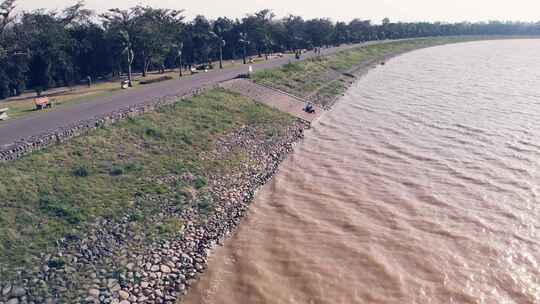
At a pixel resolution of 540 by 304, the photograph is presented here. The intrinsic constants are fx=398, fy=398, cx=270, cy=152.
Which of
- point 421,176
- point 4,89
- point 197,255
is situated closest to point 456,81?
point 421,176

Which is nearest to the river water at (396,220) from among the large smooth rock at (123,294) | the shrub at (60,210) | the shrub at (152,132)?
the large smooth rock at (123,294)

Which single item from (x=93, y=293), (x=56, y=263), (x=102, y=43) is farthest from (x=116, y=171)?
(x=102, y=43)

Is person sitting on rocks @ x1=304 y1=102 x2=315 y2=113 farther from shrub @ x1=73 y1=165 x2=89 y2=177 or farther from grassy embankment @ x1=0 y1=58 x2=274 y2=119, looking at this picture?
shrub @ x1=73 y1=165 x2=89 y2=177

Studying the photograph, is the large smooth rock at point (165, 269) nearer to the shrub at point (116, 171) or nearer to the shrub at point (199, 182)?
the shrub at point (199, 182)

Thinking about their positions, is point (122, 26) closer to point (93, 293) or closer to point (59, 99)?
point (59, 99)

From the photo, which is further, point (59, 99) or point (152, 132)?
point (59, 99)

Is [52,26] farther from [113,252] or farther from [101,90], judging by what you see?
[113,252]
